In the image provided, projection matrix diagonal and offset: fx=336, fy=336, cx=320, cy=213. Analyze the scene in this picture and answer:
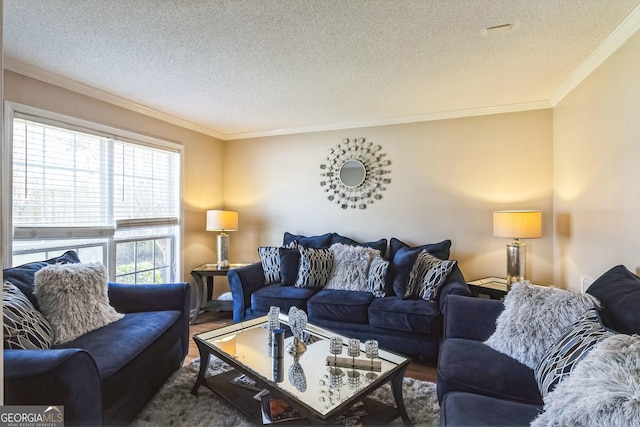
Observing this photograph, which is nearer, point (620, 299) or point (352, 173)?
point (620, 299)

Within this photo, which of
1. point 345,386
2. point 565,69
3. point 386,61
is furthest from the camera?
point 565,69

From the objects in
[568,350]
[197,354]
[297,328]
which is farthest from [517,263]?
[197,354]

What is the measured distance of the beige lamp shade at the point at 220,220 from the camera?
3.97 metres

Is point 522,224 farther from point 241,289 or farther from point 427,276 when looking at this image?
point 241,289

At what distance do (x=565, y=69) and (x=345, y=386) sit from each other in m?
2.79

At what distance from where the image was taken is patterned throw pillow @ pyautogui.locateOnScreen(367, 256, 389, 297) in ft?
10.3

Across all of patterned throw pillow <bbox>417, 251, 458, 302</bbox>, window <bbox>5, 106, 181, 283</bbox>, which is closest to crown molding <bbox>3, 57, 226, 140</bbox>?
window <bbox>5, 106, 181, 283</bbox>

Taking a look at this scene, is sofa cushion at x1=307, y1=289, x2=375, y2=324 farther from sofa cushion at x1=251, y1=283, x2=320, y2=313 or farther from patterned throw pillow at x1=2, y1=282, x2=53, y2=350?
patterned throw pillow at x1=2, y1=282, x2=53, y2=350

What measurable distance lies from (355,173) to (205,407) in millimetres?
2792

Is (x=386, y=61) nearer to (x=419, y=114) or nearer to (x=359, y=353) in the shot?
(x=419, y=114)

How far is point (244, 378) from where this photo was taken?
2.22 meters

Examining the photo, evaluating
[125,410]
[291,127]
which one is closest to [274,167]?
[291,127]

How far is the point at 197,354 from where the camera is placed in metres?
2.91

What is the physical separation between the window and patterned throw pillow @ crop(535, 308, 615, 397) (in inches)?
133
